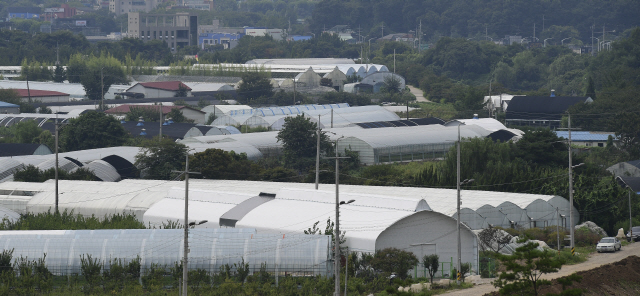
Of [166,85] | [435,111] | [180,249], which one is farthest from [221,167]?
[166,85]

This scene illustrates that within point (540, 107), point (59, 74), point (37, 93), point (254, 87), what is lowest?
point (540, 107)

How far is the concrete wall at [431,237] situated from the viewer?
2909cm

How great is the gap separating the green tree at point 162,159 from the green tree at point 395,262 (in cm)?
2079

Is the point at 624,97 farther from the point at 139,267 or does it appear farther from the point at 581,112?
the point at 139,267

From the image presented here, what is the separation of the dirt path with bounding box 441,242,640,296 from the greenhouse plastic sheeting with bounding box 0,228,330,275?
15.4 ft

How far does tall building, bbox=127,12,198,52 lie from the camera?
158 m

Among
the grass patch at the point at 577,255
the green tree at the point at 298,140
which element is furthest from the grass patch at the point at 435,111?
the grass patch at the point at 577,255

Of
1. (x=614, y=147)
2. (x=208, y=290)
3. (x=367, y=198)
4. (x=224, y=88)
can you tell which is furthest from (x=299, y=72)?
(x=208, y=290)

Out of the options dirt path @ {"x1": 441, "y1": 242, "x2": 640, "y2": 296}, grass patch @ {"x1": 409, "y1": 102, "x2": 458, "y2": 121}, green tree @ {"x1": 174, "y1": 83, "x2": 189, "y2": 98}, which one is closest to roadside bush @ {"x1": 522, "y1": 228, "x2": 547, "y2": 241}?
dirt path @ {"x1": 441, "y1": 242, "x2": 640, "y2": 296}

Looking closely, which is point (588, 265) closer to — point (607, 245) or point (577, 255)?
point (577, 255)

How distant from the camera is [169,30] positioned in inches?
6225

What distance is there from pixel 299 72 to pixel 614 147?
5435cm

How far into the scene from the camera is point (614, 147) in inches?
2373

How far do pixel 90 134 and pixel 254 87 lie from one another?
125ft
